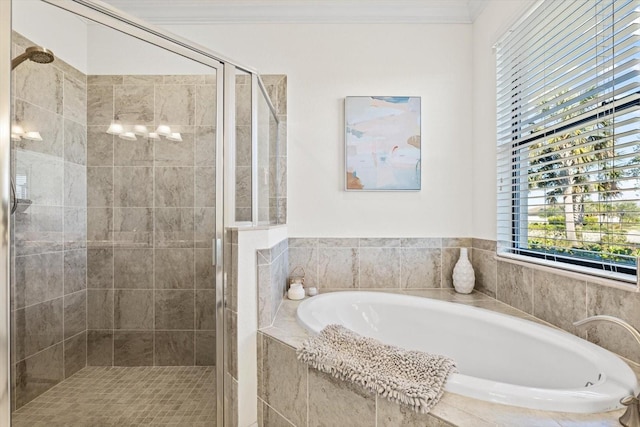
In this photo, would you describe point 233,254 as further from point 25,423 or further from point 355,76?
point 355,76

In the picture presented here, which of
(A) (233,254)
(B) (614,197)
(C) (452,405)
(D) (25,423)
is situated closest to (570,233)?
(B) (614,197)

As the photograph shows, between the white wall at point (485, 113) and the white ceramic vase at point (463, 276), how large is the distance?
0.72ft

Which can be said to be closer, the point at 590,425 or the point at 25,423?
the point at 590,425

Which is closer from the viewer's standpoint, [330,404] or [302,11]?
[330,404]

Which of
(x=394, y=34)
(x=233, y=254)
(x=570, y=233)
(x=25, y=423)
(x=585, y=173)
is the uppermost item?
(x=394, y=34)

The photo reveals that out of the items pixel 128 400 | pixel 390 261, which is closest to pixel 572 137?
pixel 390 261

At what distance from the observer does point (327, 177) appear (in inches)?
90.3

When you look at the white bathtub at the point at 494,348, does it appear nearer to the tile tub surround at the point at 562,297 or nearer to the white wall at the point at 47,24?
the tile tub surround at the point at 562,297

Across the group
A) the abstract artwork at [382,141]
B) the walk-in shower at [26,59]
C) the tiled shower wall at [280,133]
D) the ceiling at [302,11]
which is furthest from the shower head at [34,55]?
the abstract artwork at [382,141]

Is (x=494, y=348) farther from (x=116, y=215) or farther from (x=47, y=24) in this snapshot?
(x=47, y=24)

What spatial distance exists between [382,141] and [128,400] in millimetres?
2070

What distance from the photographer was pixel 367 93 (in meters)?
2.28

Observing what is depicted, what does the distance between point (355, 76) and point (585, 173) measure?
1539mm

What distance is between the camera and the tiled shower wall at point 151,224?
133cm
